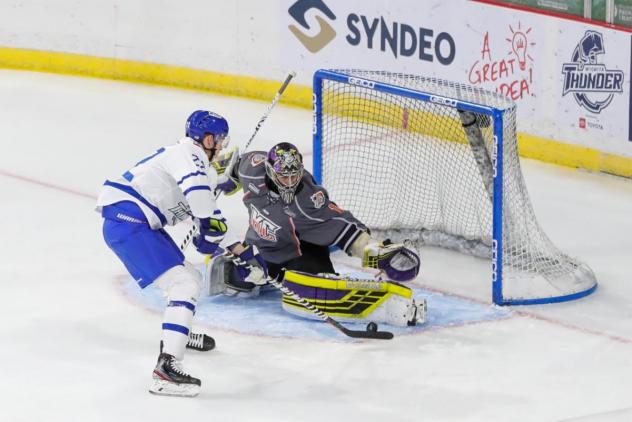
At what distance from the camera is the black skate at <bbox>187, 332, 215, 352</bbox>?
6.41 meters

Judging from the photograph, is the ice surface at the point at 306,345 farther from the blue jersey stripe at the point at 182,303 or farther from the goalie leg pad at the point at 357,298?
the blue jersey stripe at the point at 182,303

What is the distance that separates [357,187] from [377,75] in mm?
897

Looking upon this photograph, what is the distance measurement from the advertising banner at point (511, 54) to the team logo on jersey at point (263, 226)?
111 inches

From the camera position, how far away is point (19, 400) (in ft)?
19.3

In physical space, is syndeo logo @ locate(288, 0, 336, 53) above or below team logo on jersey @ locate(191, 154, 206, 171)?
above

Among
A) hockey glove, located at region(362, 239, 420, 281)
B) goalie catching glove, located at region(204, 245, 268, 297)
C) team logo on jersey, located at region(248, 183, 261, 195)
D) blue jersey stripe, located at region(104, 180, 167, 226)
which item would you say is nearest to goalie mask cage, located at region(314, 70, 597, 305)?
hockey glove, located at region(362, 239, 420, 281)

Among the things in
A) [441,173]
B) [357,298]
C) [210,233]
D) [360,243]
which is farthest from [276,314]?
[441,173]

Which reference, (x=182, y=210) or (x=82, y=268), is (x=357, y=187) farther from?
(x=182, y=210)

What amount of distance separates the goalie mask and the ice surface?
1.96 feet

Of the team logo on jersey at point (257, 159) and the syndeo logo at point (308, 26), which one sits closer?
the team logo on jersey at point (257, 159)

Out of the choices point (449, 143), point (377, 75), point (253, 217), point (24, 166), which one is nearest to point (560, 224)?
point (449, 143)

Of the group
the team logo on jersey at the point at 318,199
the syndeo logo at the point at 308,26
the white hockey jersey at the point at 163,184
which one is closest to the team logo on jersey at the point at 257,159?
the team logo on jersey at the point at 318,199

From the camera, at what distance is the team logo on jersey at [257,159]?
23.2 feet

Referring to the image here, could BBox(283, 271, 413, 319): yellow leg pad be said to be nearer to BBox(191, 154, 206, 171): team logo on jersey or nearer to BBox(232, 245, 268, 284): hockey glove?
BBox(232, 245, 268, 284): hockey glove
